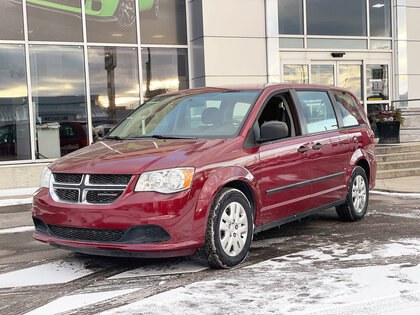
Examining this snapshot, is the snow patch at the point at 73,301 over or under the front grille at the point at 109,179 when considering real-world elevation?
under

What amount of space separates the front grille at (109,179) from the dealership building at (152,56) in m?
7.98

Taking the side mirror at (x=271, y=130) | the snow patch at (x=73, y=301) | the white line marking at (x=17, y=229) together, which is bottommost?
the white line marking at (x=17, y=229)

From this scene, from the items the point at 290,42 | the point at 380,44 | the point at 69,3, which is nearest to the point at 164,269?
the point at 69,3

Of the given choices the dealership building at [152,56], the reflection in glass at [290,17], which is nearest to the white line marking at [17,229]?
the dealership building at [152,56]

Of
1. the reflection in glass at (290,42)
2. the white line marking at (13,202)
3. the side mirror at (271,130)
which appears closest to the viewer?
the side mirror at (271,130)

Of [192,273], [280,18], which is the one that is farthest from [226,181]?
[280,18]

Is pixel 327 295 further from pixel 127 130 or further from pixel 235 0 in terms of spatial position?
pixel 235 0

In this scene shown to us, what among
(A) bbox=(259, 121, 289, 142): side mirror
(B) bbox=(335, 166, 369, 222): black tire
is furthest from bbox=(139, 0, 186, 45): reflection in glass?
(A) bbox=(259, 121, 289, 142): side mirror

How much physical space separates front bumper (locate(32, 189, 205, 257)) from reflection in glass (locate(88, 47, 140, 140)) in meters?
8.86

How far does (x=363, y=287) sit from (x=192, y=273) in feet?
4.83

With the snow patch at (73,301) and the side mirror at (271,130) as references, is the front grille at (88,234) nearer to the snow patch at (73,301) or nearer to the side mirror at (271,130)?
the snow patch at (73,301)

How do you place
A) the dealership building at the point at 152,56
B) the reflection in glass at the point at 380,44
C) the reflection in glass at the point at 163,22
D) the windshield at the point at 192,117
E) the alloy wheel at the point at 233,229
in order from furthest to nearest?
1. the reflection in glass at the point at 380,44
2. the reflection in glass at the point at 163,22
3. the dealership building at the point at 152,56
4. the windshield at the point at 192,117
5. the alloy wheel at the point at 233,229

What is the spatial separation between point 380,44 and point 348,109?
32.7ft

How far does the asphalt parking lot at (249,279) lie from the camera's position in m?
4.19
